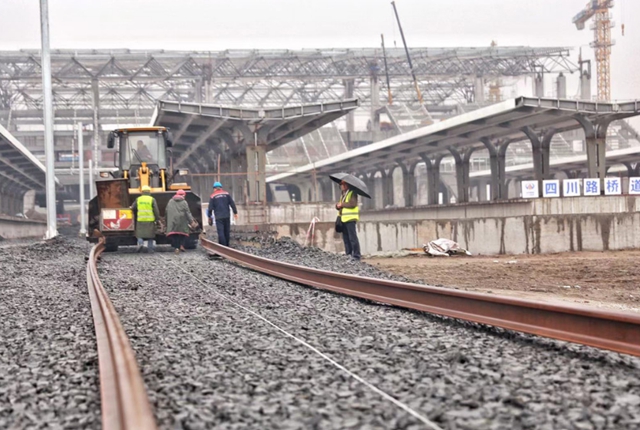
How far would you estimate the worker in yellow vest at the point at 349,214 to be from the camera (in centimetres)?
1466

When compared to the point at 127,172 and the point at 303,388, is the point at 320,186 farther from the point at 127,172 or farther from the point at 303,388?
the point at 303,388

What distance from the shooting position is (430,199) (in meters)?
46.4

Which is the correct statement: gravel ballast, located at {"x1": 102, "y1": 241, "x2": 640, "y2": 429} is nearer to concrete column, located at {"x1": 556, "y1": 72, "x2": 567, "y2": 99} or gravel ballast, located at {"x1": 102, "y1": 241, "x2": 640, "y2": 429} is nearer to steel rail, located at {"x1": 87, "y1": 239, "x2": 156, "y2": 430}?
steel rail, located at {"x1": 87, "y1": 239, "x2": 156, "y2": 430}

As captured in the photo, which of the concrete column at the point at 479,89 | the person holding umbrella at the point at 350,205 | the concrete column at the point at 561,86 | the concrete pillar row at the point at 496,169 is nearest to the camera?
the person holding umbrella at the point at 350,205

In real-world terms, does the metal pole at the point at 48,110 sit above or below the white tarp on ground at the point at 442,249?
above

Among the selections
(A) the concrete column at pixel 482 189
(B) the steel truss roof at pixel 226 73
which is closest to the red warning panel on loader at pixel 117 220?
(B) the steel truss roof at pixel 226 73

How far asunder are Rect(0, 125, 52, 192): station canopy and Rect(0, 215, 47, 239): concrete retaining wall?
3668mm

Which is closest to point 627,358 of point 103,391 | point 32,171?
point 103,391

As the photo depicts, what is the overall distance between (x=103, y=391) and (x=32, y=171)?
5567 centimetres

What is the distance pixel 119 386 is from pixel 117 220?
1532 cm

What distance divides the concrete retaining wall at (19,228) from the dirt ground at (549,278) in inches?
924

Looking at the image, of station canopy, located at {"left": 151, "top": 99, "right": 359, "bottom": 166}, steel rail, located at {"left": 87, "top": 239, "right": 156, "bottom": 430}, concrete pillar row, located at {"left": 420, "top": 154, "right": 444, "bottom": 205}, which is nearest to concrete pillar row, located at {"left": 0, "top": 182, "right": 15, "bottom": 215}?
station canopy, located at {"left": 151, "top": 99, "right": 359, "bottom": 166}

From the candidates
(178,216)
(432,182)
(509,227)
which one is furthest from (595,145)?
(178,216)

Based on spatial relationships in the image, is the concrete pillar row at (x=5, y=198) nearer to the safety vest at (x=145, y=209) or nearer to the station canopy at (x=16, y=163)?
the station canopy at (x=16, y=163)
